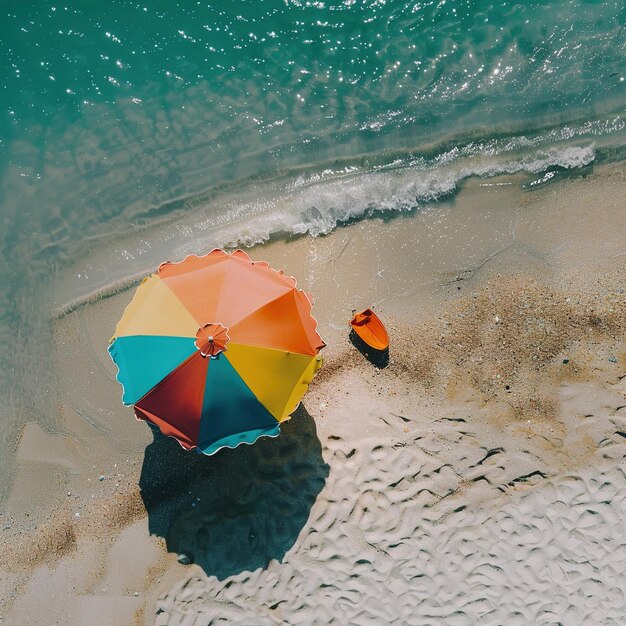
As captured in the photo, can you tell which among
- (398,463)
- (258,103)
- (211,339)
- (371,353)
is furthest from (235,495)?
(258,103)

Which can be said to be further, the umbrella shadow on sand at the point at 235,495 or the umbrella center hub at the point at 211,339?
the umbrella shadow on sand at the point at 235,495

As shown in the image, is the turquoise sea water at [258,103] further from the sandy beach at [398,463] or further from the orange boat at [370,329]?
the orange boat at [370,329]

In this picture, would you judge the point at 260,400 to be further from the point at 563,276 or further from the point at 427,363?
the point at 563,276

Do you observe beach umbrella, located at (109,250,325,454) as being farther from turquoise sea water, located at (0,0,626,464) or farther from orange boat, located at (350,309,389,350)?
turquoise sea water, located at (0,0,626,464)

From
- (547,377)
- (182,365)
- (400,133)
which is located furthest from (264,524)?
(400,133)

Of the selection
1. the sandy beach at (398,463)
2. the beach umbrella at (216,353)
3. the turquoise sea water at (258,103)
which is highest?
the turquoise sea water at (258,103)

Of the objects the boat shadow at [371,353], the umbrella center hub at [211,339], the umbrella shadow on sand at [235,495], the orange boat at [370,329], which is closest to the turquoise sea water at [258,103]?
the orange boat at [370,329]

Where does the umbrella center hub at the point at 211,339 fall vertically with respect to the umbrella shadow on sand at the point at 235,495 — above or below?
above
